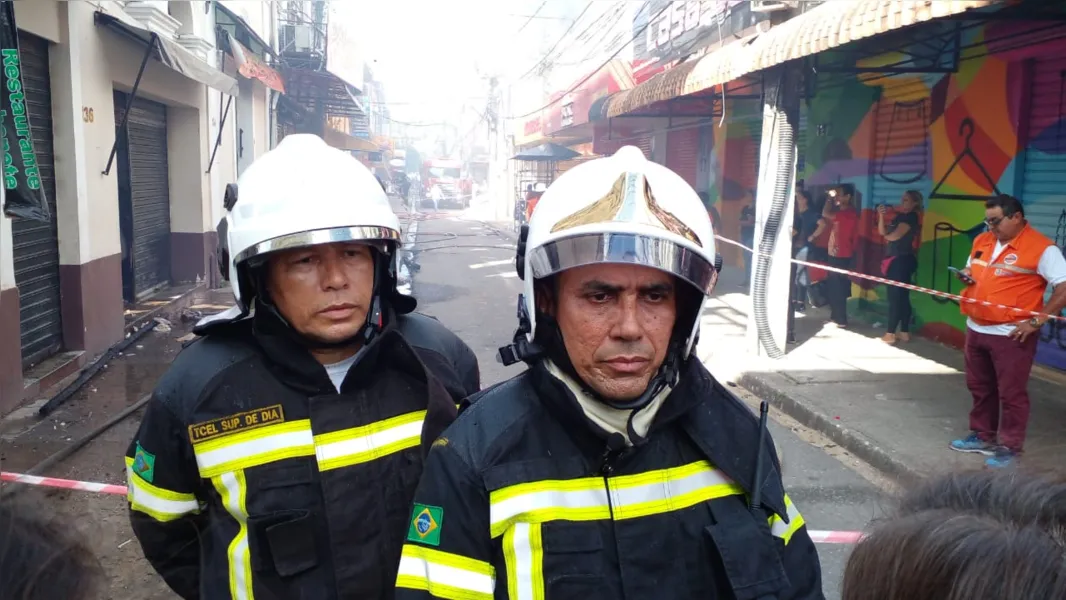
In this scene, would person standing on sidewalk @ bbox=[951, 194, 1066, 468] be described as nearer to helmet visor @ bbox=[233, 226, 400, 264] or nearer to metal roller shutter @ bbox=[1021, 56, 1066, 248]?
metal roller shutter @ bbox=[1021, 56, 1066, 248]


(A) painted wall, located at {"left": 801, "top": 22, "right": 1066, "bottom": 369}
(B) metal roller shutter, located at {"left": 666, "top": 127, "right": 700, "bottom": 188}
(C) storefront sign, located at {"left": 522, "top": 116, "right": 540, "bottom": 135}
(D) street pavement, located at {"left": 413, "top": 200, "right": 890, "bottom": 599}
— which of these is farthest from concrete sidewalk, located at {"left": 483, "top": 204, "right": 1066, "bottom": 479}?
(C) storefront sign, located at {"left": 522, "top": 116, "right": 540, "bottom": 135}

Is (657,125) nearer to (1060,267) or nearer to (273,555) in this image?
(1060,267)

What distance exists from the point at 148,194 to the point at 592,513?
1154 cm

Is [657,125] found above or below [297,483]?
above

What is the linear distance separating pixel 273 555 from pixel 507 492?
63cm

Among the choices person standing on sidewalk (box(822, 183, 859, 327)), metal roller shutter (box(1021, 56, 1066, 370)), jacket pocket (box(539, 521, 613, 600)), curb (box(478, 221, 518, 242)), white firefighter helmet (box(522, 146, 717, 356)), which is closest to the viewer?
jacket pocket (box(539, 521, 613, 600))

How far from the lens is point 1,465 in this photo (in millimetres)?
5000

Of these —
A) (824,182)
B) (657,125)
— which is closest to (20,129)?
(824,182)

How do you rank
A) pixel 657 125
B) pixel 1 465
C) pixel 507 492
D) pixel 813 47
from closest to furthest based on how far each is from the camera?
pixel 507 492 < pixel 1 465 < pixel 813 47 < pixel 657 125

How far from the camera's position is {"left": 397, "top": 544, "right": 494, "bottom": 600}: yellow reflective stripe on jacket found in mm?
1392

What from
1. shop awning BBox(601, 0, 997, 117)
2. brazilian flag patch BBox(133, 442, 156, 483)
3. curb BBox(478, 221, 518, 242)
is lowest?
curb BBox(478, 221, 518, 242)

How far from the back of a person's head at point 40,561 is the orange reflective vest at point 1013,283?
5.47 meters

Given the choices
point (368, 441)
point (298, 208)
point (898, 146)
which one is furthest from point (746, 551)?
point (898, 146)

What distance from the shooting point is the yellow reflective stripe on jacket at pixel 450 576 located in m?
1.39
